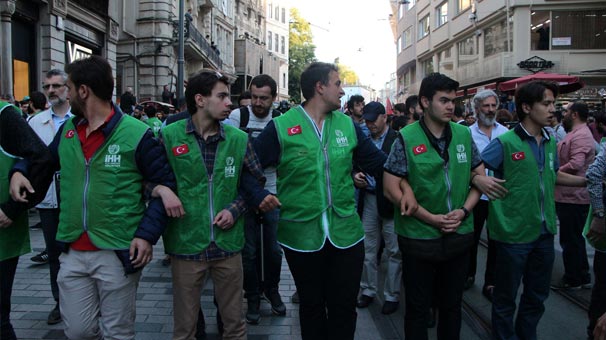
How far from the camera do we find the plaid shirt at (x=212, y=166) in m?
3.30

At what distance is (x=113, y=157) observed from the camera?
303 cm

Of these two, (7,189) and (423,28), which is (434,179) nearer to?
(7,189)

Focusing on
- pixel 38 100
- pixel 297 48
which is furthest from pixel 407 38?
pixel 38 100

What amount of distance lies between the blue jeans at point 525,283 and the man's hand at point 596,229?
0.33 meters

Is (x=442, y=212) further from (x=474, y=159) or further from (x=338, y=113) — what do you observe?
(x=338, y=113)

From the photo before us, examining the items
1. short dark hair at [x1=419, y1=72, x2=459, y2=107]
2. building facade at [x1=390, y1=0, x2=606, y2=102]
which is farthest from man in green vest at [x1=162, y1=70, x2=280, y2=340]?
building facade at [x1=390, y1=0, x2=606, y2=102]

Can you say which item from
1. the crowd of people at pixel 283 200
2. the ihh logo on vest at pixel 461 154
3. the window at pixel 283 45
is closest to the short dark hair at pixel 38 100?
the crowd of people at pixel 283 200

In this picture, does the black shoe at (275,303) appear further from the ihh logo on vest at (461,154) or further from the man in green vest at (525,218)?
the ihh logo on vest at (461,154)

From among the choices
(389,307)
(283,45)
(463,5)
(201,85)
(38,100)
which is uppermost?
(283,45)

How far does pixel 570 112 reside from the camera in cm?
670

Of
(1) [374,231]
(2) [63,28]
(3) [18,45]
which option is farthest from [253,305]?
(2) [63,28]

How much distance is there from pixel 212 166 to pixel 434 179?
1499 millimetres

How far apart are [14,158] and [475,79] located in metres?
29.8

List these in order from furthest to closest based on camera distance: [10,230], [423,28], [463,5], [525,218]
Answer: [423,28], [463,5], [525,218], [10,230]
